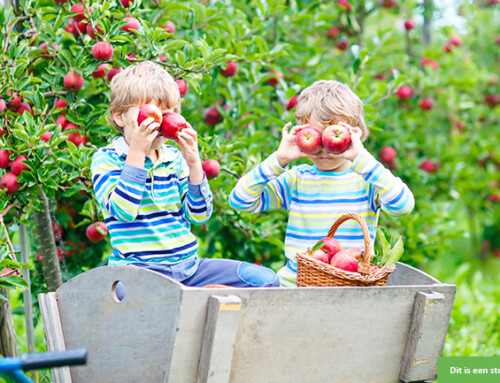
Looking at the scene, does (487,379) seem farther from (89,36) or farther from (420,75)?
(420,75)

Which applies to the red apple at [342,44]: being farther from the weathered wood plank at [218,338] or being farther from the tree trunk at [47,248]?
the weathered wood plank at [218,338]

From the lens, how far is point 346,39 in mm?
5004

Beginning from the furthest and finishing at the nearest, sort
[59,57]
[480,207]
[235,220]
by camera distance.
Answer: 1. [480,207]
2. [235,220]
3. [59,57]

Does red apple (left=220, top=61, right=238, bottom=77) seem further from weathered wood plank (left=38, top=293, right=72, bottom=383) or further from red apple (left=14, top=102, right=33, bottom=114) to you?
weathered wood plank (left=38, top=293, right=72, bottom=383)

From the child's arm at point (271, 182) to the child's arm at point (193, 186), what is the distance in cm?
22

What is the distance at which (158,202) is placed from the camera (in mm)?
2137

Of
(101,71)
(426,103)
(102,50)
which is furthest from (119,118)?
(426,103)

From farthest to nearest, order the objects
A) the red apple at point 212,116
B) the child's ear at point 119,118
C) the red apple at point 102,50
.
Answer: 1. the red apple at point 212,116
2. the red apple at point 102,50
3. the child's ear at point 119,118

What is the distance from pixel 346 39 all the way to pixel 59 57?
2972 mm

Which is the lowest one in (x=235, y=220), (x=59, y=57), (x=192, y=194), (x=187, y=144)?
(x=235, y=220)

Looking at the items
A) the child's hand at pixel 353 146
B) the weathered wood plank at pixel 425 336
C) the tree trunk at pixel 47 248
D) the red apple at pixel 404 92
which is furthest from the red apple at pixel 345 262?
the red apple at pixel 404 92

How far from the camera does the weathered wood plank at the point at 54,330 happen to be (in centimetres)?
181

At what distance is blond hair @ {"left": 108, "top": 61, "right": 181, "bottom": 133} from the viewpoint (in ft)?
6.81

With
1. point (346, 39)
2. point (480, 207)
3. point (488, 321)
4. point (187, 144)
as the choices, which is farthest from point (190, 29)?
point (480, 207)
